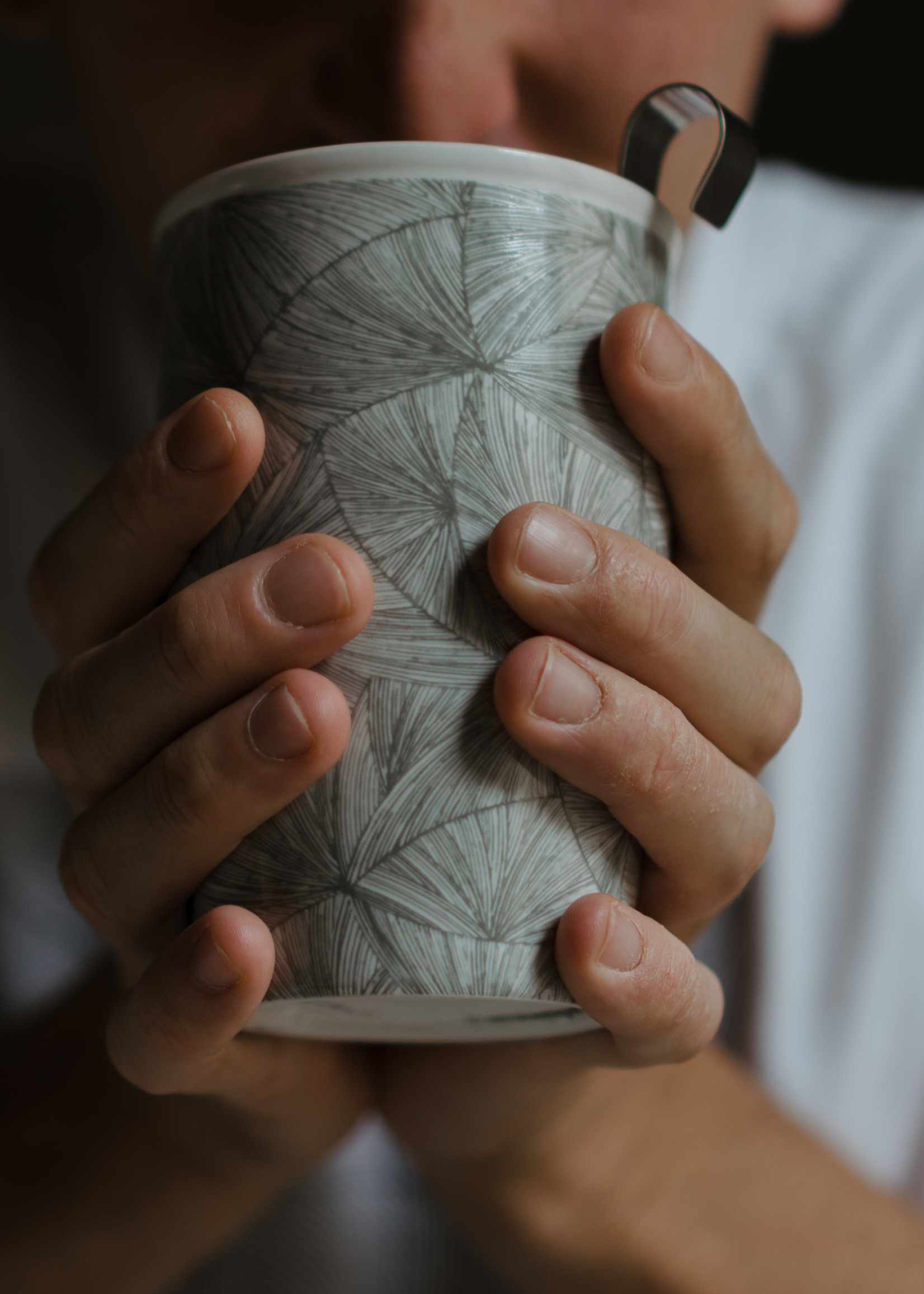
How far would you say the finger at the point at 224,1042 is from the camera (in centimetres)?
36

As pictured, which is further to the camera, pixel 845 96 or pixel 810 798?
pixel 845 96

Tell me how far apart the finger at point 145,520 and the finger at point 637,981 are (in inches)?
8.3

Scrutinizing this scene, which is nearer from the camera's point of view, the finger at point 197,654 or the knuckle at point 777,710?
the finger at point 197,654

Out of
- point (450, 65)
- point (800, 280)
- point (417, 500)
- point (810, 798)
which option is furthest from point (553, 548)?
point (800, 280)

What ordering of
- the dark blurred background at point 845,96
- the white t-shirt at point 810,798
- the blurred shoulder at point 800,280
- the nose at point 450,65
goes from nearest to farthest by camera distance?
the nose at point 450,65, the white t-shirt at point 810,798, the blurred shoulder at point 800,280, the dark blurred background at point 845,96

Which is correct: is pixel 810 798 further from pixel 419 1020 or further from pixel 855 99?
pixel 855 99

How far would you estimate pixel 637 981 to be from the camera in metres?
0.38

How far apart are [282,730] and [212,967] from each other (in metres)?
0.09

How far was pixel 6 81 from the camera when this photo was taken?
4.19 feet

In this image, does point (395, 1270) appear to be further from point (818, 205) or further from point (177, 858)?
point (818, 205)

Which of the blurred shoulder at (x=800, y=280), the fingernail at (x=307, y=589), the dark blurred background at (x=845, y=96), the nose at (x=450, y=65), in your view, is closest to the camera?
the fingernail at (x=307, y=589)

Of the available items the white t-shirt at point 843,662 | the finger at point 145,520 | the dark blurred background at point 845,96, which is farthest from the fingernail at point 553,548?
the dark blurred background at point 845,96

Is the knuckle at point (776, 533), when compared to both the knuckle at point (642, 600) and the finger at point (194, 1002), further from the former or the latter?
the finger at point (194, 1002)

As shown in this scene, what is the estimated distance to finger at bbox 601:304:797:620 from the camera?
371mm
